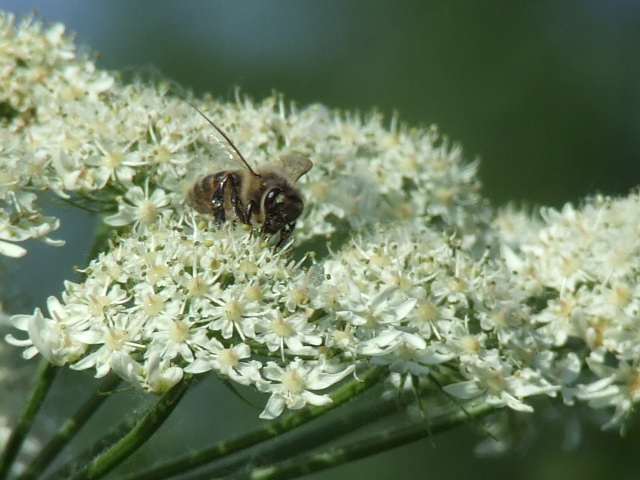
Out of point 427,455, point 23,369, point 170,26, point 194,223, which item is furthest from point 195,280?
point 170,26

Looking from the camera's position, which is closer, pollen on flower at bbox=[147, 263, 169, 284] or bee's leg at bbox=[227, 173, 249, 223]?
pollen on flower at bbox=[147, 263, 169, 284]

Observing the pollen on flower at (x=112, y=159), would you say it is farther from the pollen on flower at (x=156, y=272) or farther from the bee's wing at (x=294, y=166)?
the pollen on flower at (x=156, y=272)

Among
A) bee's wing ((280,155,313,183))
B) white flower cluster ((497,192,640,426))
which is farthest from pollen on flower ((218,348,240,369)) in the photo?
white flower cluster ((497,192,640,426))

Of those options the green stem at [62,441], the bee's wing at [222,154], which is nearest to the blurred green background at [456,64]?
the bee's wing at [222,154]

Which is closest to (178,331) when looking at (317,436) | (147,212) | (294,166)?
(147,212)

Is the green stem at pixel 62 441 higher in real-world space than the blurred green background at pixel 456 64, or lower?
lower

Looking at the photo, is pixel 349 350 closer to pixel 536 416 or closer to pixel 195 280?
pixel 195 280

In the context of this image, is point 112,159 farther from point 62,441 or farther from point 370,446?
point 370,446

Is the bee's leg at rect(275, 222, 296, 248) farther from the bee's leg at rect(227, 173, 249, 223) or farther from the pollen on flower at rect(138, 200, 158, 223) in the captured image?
the pollen on flower at rect(138, 200, 158, 223)
